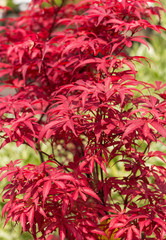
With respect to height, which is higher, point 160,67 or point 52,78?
point 160,67

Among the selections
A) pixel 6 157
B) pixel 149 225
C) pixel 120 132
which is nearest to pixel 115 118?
pixel 120 132

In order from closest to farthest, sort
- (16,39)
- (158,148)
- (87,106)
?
(87,106) → (16,39) → (158,148)

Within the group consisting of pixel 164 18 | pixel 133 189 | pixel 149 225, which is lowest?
pixel 149 225

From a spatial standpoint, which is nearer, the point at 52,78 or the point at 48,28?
the point at 52,78

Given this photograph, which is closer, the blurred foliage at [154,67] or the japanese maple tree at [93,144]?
the japanese maple tree at [93,144]

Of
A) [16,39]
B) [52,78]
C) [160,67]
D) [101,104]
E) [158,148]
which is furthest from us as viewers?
[160,67]

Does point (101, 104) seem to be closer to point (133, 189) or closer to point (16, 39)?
point (133, 189)

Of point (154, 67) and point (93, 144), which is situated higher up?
point (154, 67)

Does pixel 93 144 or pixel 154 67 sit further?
pixel 154 67

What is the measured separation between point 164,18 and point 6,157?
13.0 ft

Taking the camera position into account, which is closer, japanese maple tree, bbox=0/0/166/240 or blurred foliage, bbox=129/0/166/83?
japanese maple tree, bbox=0/0/166/240

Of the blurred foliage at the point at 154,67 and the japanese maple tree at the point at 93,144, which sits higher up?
the blurred foliage at the point at 154,67

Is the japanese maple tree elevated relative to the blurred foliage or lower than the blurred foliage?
lower

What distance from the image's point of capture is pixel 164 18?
5359 millimetres
